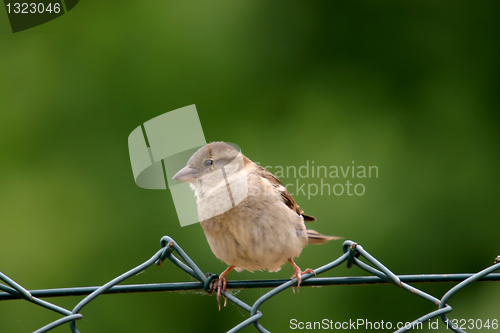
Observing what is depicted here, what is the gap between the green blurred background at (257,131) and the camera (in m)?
3.54

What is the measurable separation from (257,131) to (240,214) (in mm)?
1780

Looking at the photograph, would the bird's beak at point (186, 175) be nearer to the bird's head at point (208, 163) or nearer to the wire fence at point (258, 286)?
the bird's head at point (208, 163)

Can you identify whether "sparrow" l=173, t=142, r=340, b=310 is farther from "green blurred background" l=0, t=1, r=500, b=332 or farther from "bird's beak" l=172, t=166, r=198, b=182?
"green blurred background" l=0, t=1, r=500, b=332

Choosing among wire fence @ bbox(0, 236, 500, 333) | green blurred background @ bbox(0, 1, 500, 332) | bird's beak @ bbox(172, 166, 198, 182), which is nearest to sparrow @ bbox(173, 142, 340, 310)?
bird's beak @ bbox(172, 166, 198, 182)

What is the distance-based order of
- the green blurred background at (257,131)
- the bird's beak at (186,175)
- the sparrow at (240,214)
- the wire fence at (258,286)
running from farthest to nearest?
the green blurred background at (257,131), the bird's beak at (186,175), the sparrow at (240,214), the wire fence at (258,286)

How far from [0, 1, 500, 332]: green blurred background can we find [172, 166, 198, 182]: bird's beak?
45.6 inches

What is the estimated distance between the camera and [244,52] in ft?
13.9

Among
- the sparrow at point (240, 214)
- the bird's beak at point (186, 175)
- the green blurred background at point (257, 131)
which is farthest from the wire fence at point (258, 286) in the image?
the green blurred background at point (257, 131)

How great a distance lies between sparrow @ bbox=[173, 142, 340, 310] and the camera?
2.27 meters

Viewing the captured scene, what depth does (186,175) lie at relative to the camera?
2414 millimetres

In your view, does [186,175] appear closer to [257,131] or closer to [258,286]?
[258,286]

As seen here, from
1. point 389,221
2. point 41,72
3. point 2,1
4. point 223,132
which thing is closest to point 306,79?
point 223,132

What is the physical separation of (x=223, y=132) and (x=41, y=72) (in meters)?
1.68

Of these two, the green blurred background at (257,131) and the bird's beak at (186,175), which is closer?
the bird's beak at (186,175)
